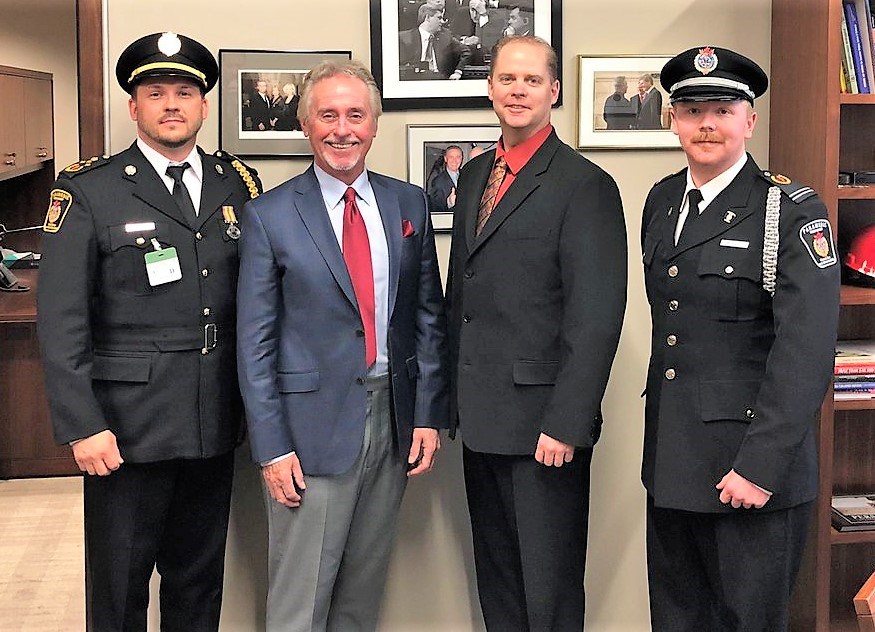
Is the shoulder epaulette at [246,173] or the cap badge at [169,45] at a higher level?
the cap badge at [169,45]

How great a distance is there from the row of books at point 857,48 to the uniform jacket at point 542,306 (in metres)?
0.79

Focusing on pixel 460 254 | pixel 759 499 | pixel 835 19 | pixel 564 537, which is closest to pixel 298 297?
pixel 460 254

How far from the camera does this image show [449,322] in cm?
229

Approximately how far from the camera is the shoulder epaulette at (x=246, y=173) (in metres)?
2.33

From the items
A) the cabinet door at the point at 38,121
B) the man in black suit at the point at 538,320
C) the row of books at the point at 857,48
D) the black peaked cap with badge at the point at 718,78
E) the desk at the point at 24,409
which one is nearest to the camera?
the black peaked cap with badge at the point at 718,78

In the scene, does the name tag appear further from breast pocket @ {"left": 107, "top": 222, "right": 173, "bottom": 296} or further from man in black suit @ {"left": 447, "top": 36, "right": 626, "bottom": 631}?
man in black suit @ {"left": 447, "top": 36, "right": 626, "bottom": 631}

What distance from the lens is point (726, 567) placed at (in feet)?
6.37

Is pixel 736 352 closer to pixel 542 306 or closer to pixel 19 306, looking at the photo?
pixel 542 306

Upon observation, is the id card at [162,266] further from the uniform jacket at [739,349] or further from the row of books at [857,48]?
the row of books at [857,48]

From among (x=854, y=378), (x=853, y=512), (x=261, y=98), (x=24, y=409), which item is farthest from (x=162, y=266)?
(x=24, y=409)

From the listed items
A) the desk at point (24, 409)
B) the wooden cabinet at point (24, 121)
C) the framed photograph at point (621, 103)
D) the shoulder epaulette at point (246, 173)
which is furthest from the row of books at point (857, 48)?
the wooden cabinet at point (24, 121)

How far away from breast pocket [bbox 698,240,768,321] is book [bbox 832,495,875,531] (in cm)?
90

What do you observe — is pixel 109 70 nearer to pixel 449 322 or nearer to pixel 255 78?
pixel 255 78

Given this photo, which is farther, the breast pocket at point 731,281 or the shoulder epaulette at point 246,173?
the shoulder epaulette at point 246,173
